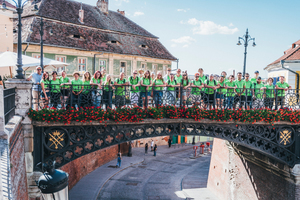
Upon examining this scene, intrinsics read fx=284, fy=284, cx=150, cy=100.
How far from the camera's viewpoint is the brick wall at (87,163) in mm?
19481

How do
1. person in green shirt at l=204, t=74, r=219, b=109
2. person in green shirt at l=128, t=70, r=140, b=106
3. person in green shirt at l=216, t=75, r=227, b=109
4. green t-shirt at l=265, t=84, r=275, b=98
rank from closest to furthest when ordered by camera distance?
person in green shirt at l=128, t=70, r=140, b=106, person in green shirt at l=204, t=74, r=219, b=109, person in green shirt at l=216, t=75, r=227, b=109, green t-shirt at l=265, t=84, r=275, b=98

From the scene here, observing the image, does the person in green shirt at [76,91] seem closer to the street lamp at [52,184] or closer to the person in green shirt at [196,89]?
the person in green shirt at [196,89]

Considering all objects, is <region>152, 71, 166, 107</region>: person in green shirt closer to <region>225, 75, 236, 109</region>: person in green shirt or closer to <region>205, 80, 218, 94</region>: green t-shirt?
<region>205, 80, 218, 94</region>: green t-shirt

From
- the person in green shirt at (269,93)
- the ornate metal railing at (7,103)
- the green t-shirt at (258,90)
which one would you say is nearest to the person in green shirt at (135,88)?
the ornate metal railing at (7,103)

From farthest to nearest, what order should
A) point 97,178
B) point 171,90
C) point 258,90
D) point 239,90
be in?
1. point 97,178
2. point 258,90
3. point 239,90
4. point 171,90

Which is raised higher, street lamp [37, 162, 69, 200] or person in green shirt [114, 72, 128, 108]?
person in green shirt [114, 72, 128, 108]

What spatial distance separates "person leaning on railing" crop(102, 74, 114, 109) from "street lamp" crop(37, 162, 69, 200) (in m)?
5.79

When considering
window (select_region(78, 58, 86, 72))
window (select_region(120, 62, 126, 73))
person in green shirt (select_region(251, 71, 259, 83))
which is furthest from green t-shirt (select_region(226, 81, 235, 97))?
window (select_region(120, 62, 126, 73))

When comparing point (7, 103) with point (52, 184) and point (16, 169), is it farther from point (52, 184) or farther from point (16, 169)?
point (52, 184)

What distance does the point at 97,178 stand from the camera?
77.6ft

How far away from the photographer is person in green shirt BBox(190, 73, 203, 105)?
37.4 feet

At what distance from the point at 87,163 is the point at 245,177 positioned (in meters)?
13.0

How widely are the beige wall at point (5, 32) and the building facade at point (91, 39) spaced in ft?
4.68

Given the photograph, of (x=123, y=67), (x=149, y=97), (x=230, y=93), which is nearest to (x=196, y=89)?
(x=230, y=93)
